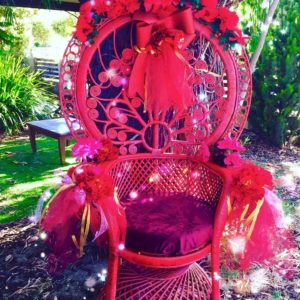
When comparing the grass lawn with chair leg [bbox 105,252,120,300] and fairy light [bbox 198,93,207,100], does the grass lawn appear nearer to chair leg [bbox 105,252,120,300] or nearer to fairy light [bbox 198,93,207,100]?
chair leg [bbox 105,252,120,300]

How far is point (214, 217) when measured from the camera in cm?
174

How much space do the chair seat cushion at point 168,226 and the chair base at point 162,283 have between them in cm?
28

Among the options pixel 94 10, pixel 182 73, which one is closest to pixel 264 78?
pixel 182 73

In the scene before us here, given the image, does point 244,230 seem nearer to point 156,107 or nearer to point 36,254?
point 156,107

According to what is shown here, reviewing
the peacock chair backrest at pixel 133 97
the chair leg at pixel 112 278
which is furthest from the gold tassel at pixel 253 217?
the chair leg at pixel 112 278

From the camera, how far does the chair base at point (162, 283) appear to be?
1.86 metres

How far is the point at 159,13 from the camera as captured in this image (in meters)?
1.90

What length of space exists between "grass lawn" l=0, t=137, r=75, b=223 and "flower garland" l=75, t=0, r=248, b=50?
6.04ft

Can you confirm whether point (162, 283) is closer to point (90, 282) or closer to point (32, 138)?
point (90, 282)

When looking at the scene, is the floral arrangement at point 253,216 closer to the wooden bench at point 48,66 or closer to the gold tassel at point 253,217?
the gold tassel at point 253,217

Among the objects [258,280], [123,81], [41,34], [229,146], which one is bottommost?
[258,280]

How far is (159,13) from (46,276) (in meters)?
1.69

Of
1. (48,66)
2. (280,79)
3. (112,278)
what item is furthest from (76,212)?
(48,66)

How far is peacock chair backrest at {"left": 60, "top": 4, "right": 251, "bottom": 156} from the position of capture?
1.93 m
